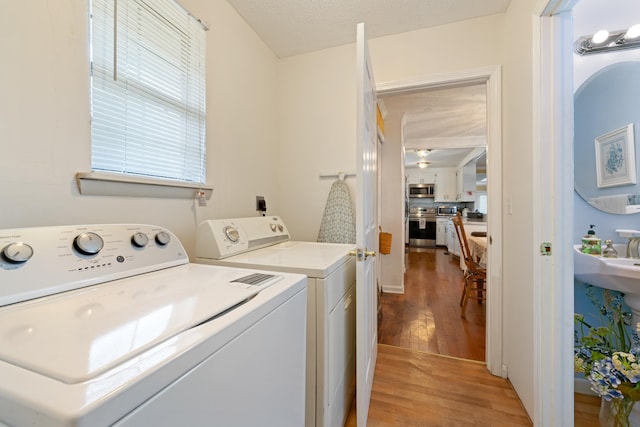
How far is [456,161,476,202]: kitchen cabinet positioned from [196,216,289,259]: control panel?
20.2 ft

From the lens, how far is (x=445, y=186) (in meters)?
7.43

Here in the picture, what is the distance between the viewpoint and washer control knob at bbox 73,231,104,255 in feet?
2.45

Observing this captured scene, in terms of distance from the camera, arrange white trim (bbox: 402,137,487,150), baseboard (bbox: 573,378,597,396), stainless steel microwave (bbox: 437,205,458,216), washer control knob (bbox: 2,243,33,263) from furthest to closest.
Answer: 1. stainless steel microwave (bbox: 437,205,458,216)
2. white trim (bbox: 402,137,487,150)
3. baseboard (bbox: 573,378,597,396)
4. washer control knob (bbox: 2,243,33,263)

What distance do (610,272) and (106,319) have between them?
1.90 metres

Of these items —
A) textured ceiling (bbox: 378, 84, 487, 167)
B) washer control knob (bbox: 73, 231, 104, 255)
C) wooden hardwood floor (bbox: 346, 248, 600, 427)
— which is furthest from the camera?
textured ceiling (bbox: 378, 84, 487, 167)

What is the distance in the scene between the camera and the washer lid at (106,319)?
37cm

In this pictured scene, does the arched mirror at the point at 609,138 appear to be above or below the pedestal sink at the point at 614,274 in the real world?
above

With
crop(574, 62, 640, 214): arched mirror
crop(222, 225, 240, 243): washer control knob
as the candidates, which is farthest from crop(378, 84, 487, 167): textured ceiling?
crop(222, 225, 240, 243): washer control knob

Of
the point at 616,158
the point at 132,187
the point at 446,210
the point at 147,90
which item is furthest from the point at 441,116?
the point at 446,210

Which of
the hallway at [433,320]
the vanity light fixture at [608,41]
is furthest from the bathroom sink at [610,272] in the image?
the vanity light fixture at [608,41]

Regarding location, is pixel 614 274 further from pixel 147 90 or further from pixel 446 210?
pixel 446 210

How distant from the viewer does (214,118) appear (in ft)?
5.01

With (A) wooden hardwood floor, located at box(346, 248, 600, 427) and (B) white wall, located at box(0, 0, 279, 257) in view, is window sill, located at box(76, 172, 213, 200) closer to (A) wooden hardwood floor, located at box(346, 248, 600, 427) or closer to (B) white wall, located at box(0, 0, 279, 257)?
(B) white wall, located at box(0, 0, 279, 257)

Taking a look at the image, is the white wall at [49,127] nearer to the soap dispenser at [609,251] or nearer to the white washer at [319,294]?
the white washer at [319,294]
